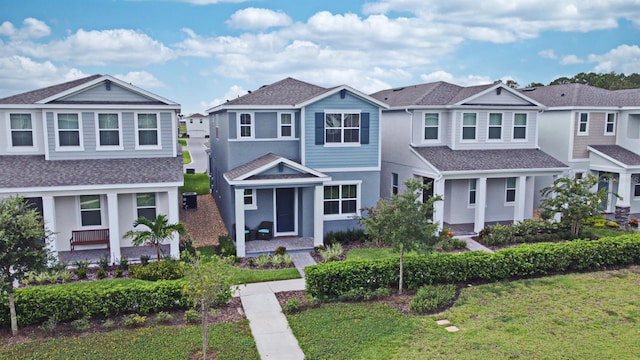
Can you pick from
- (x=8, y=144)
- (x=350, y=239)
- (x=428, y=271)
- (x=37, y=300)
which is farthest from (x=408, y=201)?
(x=8, y=144)

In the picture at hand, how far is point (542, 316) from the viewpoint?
12320mm

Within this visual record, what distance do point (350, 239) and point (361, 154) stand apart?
11.6ft

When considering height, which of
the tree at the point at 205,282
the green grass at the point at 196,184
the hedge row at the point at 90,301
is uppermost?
the tree at the point at 205,282

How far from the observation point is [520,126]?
23.5m

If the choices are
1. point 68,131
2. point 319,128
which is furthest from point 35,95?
point 319,128

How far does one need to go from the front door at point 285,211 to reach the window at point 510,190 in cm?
1033

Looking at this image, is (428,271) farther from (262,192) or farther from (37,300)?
(37,300)

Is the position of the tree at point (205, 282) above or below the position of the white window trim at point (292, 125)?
below

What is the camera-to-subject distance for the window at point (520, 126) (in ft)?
76.9

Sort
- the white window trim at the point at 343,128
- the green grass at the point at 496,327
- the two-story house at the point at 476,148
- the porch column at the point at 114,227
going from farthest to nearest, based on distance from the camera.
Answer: the two-story house at the point at 476,148 < the white window trim at the point at 343,128 < the porch column at the point at 114,227 < the green grass at the point at 496,327

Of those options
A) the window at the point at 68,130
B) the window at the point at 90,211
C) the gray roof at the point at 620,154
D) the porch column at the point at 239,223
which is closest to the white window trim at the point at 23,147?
the window at the point at 68,130

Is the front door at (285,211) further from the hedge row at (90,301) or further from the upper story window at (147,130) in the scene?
the hedge row at (90,301)

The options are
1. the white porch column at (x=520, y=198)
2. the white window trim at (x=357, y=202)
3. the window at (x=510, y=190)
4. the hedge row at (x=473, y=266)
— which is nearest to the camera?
the hedge row at (x=473, y=266)

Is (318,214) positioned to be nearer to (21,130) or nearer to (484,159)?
(484,159)
